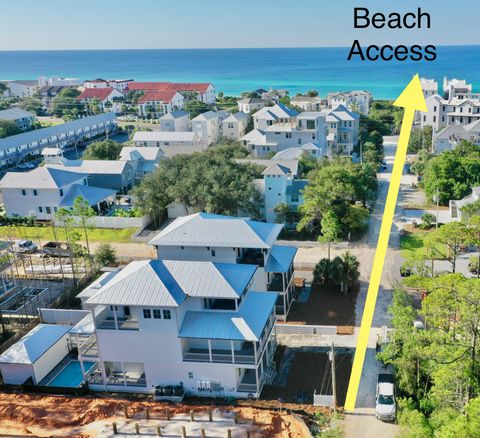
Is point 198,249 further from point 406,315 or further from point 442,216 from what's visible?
point 442,216

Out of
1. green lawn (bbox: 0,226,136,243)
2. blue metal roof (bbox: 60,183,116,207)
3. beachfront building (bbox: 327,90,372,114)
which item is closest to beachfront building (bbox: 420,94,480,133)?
beachfront building (bbox: 327,90,372,114)

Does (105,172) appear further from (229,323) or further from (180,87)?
(180,87)

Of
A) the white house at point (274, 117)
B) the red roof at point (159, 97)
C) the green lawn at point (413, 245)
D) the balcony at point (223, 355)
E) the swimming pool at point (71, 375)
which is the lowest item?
the swimming pool at point (71, 375)

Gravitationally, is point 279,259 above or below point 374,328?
above

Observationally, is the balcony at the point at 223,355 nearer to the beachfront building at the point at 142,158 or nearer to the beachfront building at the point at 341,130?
the beachfront building at the point at 142,158

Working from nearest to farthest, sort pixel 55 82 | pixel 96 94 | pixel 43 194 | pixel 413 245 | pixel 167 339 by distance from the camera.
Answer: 1. pixel 167 339
2. pixel 413 245
3. pixel 43 194
4. pixel 96 94
5. pixel 55 82

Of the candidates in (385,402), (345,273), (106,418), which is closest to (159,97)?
(345,273)

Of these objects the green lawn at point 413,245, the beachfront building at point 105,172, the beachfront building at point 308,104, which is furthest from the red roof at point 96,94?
the green lawn at point 413,245

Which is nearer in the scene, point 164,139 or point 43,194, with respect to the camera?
point 43,194
